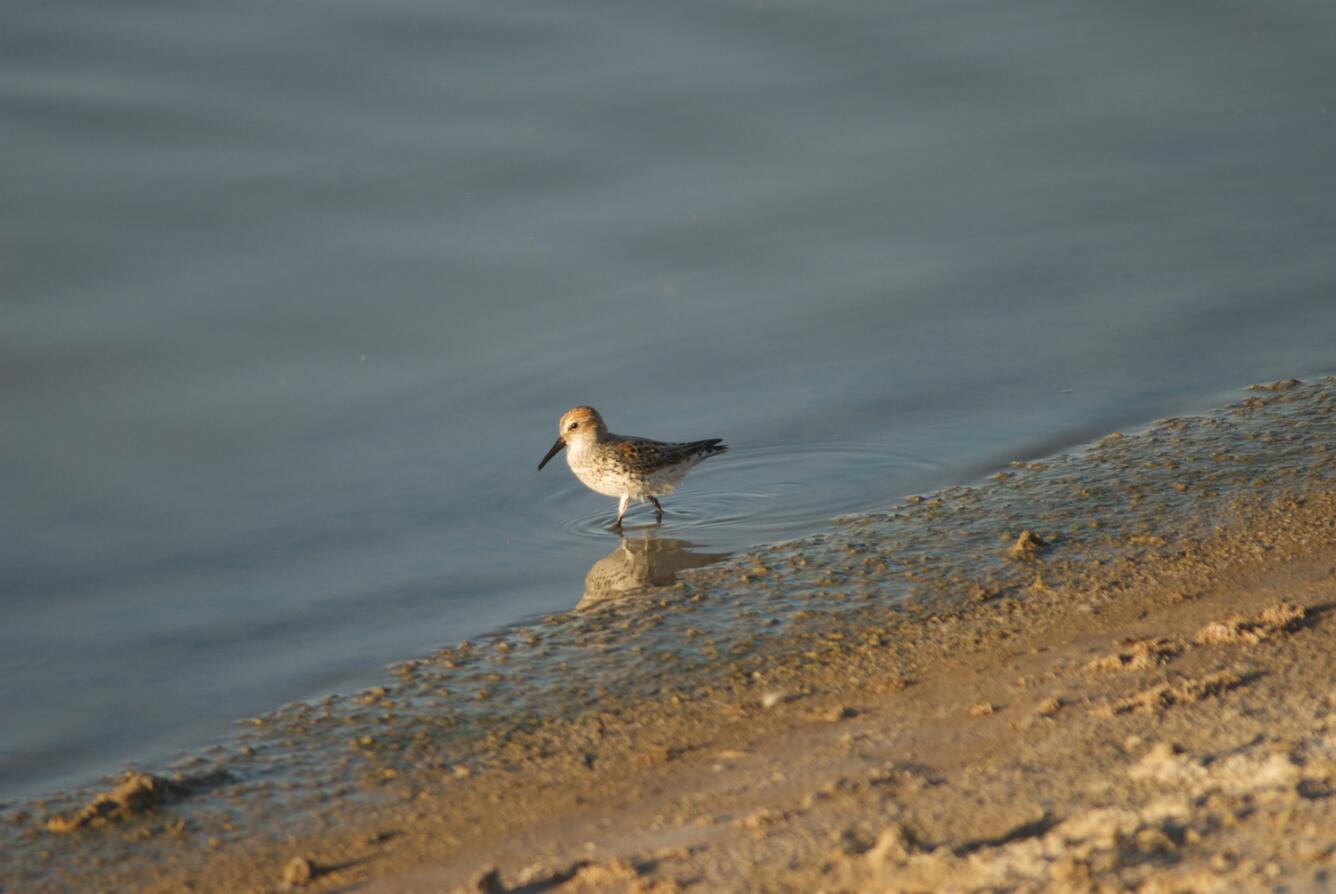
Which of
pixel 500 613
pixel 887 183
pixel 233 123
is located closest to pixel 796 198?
pixel 887 183

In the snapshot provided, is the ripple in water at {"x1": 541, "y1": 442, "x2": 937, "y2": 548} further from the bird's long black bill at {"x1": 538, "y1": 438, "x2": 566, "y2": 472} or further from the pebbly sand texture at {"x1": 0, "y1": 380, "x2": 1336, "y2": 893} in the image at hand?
the pebbly sand texture at {"x1": 0, "y1": 380, "x2": 1336, "y2": 893}

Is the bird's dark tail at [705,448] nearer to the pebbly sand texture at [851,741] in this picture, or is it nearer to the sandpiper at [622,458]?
the sandpiper at [622,458]

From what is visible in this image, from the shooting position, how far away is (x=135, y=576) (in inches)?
332

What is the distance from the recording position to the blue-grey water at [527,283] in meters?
8.44

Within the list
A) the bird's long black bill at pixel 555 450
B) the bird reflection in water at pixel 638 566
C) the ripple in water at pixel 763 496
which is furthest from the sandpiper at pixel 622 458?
the bird reflection in water at pixel 638 566

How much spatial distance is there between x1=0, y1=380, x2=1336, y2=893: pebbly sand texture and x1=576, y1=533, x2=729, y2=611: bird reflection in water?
0.54 feet

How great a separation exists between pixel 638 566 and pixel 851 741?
269 cm

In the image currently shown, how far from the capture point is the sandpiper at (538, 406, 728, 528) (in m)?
9.02

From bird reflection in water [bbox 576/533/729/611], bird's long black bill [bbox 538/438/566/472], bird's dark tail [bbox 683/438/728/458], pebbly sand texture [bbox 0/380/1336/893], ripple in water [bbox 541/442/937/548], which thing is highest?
bird's long black bill [bbox 538/438/566/472]

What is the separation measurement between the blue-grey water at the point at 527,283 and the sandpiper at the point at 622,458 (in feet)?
0.87

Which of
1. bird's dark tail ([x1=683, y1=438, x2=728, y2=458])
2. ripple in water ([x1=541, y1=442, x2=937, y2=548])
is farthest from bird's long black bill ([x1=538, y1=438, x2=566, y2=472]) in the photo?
bird's dark tail ([x1=683, y1=438, x2=728, y2=458])

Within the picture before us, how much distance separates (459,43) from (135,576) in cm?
722

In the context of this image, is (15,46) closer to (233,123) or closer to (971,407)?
(233,123)

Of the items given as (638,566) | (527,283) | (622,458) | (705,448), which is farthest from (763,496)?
(527,283)
